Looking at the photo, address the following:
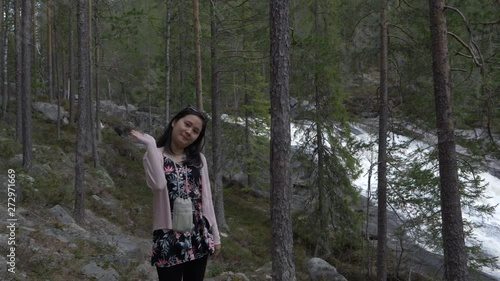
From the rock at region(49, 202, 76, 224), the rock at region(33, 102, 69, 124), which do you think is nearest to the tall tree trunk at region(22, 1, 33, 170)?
the rock at region(49, 202, 76, 224)

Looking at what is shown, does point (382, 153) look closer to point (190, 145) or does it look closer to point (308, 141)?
point (308, 141)

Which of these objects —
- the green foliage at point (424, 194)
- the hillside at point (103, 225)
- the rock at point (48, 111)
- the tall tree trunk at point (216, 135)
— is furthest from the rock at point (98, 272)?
the rock at point (48, 111)

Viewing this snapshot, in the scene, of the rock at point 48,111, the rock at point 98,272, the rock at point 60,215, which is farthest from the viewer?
the rock at point 48,111

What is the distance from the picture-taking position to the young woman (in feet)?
8.94

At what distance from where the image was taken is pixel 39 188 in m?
11.5

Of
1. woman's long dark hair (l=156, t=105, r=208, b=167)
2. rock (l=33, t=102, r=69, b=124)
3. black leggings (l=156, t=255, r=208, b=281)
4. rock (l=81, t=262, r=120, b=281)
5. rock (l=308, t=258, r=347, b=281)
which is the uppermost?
rock (l=33, t=102, r=69, b=124)

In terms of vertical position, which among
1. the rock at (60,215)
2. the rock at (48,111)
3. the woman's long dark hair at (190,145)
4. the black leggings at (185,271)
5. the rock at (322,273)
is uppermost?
the rock at (48,111)

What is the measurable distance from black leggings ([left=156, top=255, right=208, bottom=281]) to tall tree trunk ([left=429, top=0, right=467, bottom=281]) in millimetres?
5141

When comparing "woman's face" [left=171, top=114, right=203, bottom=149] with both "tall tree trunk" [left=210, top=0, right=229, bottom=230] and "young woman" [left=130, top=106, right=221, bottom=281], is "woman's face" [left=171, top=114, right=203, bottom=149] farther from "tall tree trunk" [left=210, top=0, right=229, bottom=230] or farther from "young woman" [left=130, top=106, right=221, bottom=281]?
"tall tree trunk" [left=210, top=0, right=229, bottom=230]

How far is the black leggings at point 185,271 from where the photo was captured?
2797 millimetres

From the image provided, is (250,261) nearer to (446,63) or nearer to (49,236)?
(49,236)

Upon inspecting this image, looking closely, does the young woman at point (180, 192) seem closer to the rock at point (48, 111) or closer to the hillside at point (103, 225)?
the hillside at point (103, 225)

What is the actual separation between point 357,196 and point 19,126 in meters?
14.2

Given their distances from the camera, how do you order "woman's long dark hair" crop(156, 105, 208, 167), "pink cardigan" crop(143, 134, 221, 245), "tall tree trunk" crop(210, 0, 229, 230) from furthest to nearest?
"tall tree trunk" crop(210, 0, 229, 230)
"woman's long dark hair" crop(156, 105, 208, 167)
"pink cardigan" crop(143, 134, 221, 245)
